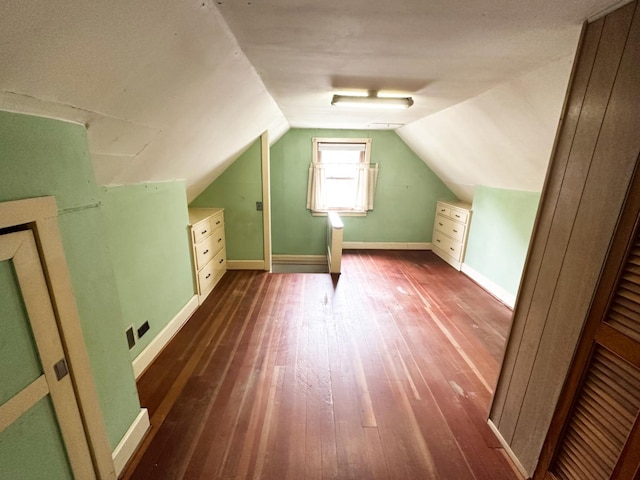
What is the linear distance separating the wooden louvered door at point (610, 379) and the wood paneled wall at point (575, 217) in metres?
0.04

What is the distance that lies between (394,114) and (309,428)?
317 cm

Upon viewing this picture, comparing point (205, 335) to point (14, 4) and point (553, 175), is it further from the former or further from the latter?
point (553, 175)

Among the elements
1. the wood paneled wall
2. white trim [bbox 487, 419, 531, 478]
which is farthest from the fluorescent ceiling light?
white trim [bbox 487, 419, 531, 478]

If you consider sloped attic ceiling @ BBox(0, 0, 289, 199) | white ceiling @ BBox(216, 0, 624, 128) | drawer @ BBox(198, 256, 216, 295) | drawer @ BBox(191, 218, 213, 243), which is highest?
white ceiling @ BBox(216, 0, 624, 128)

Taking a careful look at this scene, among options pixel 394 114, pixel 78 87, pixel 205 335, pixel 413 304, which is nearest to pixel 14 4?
pixel 78 87

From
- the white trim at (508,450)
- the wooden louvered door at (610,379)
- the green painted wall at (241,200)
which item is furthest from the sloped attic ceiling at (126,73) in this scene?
the white trim at (508,450)

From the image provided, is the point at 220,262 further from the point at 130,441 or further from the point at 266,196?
the point at 130,441

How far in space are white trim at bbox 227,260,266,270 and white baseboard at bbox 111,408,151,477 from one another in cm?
253

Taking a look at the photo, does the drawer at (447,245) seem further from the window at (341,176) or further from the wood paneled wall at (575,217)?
the wood paneled wall at (575,217)

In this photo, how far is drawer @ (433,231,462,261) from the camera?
4.30m

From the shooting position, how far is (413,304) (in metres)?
3.22

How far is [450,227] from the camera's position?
179 inches

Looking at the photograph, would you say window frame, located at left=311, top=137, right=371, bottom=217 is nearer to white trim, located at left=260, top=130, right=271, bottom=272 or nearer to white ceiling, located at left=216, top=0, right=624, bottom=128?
white trim, located at left=260, top=130, right=271, bottom=272

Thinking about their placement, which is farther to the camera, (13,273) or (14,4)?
(13,273)
